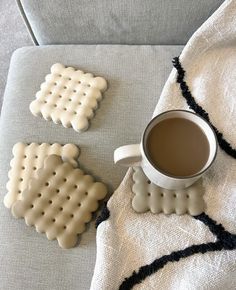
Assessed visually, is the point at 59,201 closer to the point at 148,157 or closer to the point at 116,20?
the point at 148,157

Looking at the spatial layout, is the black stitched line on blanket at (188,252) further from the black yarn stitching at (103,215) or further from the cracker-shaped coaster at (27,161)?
the cracker-shaped coaster at (27,161)

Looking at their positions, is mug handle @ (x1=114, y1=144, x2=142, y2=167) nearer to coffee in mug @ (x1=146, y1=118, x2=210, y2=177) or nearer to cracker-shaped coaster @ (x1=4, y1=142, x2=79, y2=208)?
coffee in mug @ (x1=146, y1=118, x2=210, y2=177)

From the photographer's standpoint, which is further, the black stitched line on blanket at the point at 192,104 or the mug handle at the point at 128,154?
the black stitched line on blanket at the point at 192,104

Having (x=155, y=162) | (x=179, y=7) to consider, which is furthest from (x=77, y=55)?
(x=155, y=162)

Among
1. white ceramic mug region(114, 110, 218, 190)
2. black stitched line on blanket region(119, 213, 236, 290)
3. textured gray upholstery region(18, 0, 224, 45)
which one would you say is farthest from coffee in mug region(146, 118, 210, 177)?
textured gray upholstery region(18, 0, 224, 45)

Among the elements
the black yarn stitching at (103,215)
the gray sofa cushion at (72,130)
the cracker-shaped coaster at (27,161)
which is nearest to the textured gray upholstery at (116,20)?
the gray sofa cushion at (72,130)
